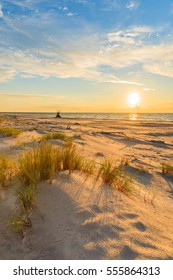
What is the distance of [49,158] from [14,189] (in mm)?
562

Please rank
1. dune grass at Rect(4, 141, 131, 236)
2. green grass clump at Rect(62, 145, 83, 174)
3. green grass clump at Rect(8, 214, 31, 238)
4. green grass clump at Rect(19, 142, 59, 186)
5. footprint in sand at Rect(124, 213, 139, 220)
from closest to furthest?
green grass clump at Rect(8, 214, 31, 238) → dune grass at Rect(4, 141, 131, 236) → footprint in sand at Rect(124, 213, 139, 220) → green grass clump at Rect(19, 142, 59, 186) → green grass clump at Rect(62, 145, 83, 174)

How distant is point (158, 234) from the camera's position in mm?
2447

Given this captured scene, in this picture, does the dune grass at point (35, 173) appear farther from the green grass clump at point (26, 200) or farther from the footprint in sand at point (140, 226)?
the footprint in sand at point (140, 226)

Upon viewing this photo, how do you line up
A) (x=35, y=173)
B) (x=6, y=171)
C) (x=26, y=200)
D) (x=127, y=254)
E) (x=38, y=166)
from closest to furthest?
(x=127, y=254) → (x=26, y=200) → (x=35, y=173) → (x=38, y=166) → (x=6, y=171)

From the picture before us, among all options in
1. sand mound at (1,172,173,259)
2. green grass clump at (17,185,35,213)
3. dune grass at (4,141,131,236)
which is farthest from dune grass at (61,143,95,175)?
green grass clump at (17,185,35,213)

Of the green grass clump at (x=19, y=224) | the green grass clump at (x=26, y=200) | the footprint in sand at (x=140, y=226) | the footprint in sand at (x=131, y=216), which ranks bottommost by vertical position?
the footprint in sand at (x=140, y=226)

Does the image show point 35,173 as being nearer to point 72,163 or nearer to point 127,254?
point 72,163

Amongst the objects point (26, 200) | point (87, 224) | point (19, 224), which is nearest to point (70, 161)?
point (26, 200)

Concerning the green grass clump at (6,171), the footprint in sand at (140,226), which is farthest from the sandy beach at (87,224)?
the green grass clump at (6,171)

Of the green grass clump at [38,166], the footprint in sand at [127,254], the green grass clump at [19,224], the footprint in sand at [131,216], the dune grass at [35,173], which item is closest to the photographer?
the footprint in sand at [127,254]

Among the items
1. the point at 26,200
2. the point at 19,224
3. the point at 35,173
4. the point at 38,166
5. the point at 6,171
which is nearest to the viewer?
the point at 19,224

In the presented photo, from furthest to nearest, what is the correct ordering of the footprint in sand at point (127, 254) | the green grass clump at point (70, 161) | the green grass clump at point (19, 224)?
the green grass clump at point (70, 161) < the green grass clump at point (19, 224) < the footprint in sand at point (127, 254)

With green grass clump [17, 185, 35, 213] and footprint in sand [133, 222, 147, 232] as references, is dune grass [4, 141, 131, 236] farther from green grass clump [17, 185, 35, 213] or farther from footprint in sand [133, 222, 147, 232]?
footprint in sand [133, 222, 147, 232]

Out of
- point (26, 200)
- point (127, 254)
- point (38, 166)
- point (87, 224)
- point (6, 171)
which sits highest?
point (38, 166)
